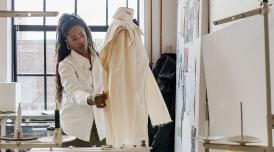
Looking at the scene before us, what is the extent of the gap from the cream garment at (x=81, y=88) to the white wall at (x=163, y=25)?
7.00 feet

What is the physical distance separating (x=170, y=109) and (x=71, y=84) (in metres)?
2.02

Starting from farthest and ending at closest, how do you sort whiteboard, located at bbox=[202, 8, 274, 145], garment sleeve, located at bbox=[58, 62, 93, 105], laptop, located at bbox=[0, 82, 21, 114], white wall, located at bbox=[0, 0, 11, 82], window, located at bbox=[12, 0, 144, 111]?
window, located at bbox=[12, 0, 144, 111]
white wall, located at bbox=[0, 0, 11, 82]
laptop, located at bbox=[0, 82, 21, 114]
garment sleeve, located at bbox=[58, 62, 93, 105]
whiteboard, located at bbox=[202, 8, 274, 145]

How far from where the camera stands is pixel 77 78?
2.23m

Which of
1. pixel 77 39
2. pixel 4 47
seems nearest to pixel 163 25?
pixel 4 47

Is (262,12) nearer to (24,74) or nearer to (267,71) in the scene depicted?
(267,71)

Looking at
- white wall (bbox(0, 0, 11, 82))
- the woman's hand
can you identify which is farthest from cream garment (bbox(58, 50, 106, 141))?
white wall (bbox(0, 0, 11, 82))

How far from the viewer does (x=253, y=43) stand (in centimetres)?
168

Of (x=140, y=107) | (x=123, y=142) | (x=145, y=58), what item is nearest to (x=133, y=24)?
(x=145, y=58)

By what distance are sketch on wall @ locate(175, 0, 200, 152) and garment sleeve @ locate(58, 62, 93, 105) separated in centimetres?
93

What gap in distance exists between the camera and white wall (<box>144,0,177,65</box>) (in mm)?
4363

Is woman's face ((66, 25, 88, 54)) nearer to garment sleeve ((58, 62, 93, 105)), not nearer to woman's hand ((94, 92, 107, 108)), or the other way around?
garment sleeve ((58, 62, 93, 105))

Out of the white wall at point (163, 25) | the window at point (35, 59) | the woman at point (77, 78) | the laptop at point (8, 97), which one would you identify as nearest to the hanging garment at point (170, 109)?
the white wall at point (163, 25)

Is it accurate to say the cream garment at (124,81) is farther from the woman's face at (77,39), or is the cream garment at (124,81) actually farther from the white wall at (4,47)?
the white wall at (4,47)

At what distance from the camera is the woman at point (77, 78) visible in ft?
7.23
